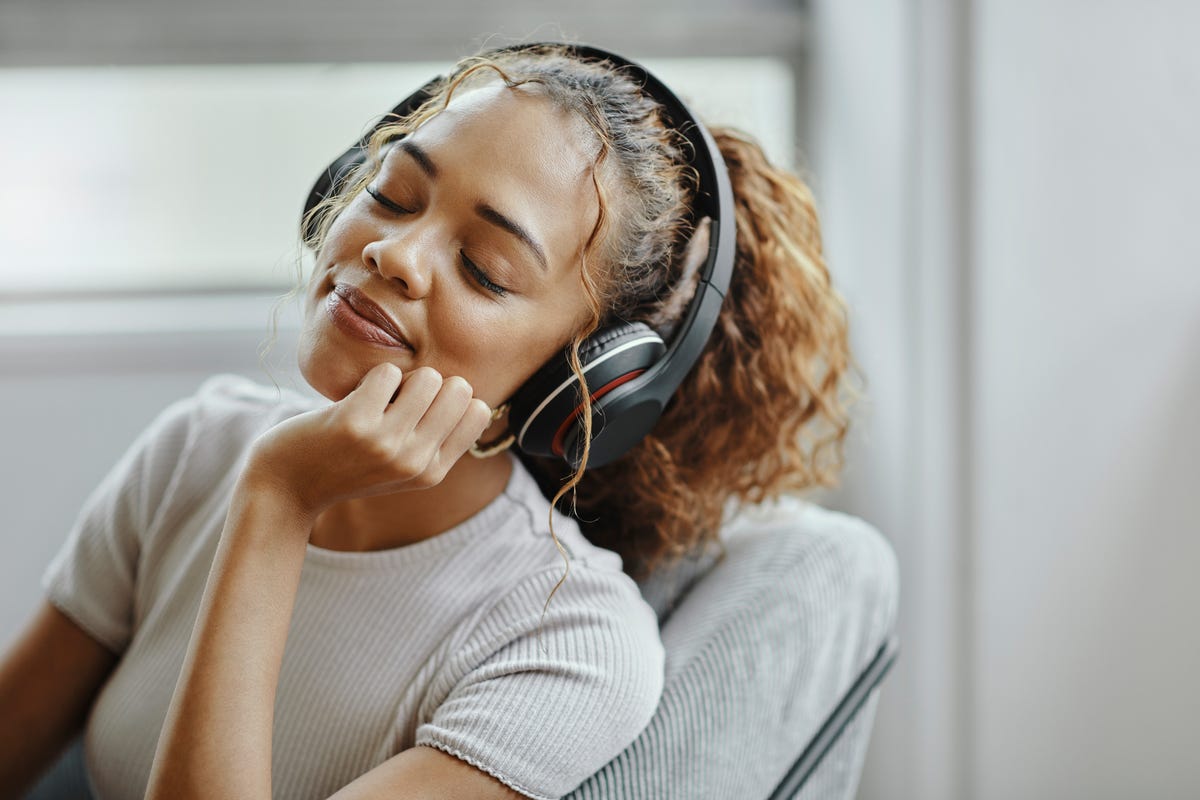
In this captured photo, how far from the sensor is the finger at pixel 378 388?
0.78 metres

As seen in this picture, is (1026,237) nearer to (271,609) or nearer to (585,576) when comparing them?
(585,576)

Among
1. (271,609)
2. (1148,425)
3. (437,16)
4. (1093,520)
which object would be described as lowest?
(1093,520)

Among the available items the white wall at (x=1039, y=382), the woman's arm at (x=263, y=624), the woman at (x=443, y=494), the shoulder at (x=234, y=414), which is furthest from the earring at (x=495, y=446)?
the white wall at (x=1039, y=382)

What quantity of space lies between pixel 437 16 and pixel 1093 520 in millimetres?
1183

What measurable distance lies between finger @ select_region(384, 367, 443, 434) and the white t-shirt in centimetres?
21

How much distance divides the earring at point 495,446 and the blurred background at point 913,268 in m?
0.39

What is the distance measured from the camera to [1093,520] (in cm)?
135

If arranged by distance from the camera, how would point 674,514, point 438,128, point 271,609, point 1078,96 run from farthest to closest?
point 1078,96, point 674,514, point 438,128, point 271,609

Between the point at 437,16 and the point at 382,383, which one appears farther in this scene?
the point at 437,16

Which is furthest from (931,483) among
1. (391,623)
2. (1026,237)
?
(391,623)

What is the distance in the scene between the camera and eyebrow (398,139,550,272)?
828 millimetres

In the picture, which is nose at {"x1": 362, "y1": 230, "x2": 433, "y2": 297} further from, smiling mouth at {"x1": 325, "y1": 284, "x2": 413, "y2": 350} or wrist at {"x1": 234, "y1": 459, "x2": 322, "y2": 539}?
wrist at {"x1": 234, "y1": 459, "x2": 322, "y2": 539}

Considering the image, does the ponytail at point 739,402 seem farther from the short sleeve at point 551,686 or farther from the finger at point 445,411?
the finger at point 445,411

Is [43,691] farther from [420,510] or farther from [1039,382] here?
[1039,382]
